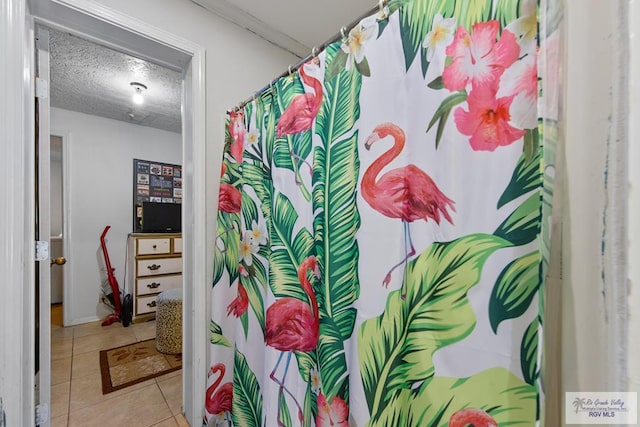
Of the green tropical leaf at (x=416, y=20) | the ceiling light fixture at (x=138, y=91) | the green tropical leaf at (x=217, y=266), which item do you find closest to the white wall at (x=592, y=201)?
the green tropical leaf at (x=416, y=20)

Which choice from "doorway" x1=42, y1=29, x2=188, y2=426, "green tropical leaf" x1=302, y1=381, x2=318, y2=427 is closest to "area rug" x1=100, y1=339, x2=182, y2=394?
"doorway" x1=42, y1=29, x2=188, y2=426

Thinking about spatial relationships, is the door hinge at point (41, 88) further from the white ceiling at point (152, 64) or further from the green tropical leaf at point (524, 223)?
the green tropical leaf at point (524, 223)

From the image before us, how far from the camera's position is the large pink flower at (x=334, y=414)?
29.2 inches

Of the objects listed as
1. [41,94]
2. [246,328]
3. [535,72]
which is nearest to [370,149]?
[535,72]

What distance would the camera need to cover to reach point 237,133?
134cm

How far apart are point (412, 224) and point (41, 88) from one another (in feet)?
5.34

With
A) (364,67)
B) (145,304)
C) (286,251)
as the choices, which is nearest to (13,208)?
(286,251)

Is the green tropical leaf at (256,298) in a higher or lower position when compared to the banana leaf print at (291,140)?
lower

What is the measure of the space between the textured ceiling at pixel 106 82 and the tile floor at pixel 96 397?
2206 mm

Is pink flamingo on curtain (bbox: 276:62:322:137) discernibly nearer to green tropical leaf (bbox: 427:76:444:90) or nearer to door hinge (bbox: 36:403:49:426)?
green tropical leaf (bbox: 427:76:444:90)

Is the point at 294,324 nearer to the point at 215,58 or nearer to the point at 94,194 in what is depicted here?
the point at 215,58

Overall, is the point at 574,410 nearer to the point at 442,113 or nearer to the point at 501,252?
the point at 501,252

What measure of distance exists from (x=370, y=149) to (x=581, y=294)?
1.67ft

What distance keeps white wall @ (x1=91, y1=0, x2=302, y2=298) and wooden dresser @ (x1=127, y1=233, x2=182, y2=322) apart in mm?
1991
